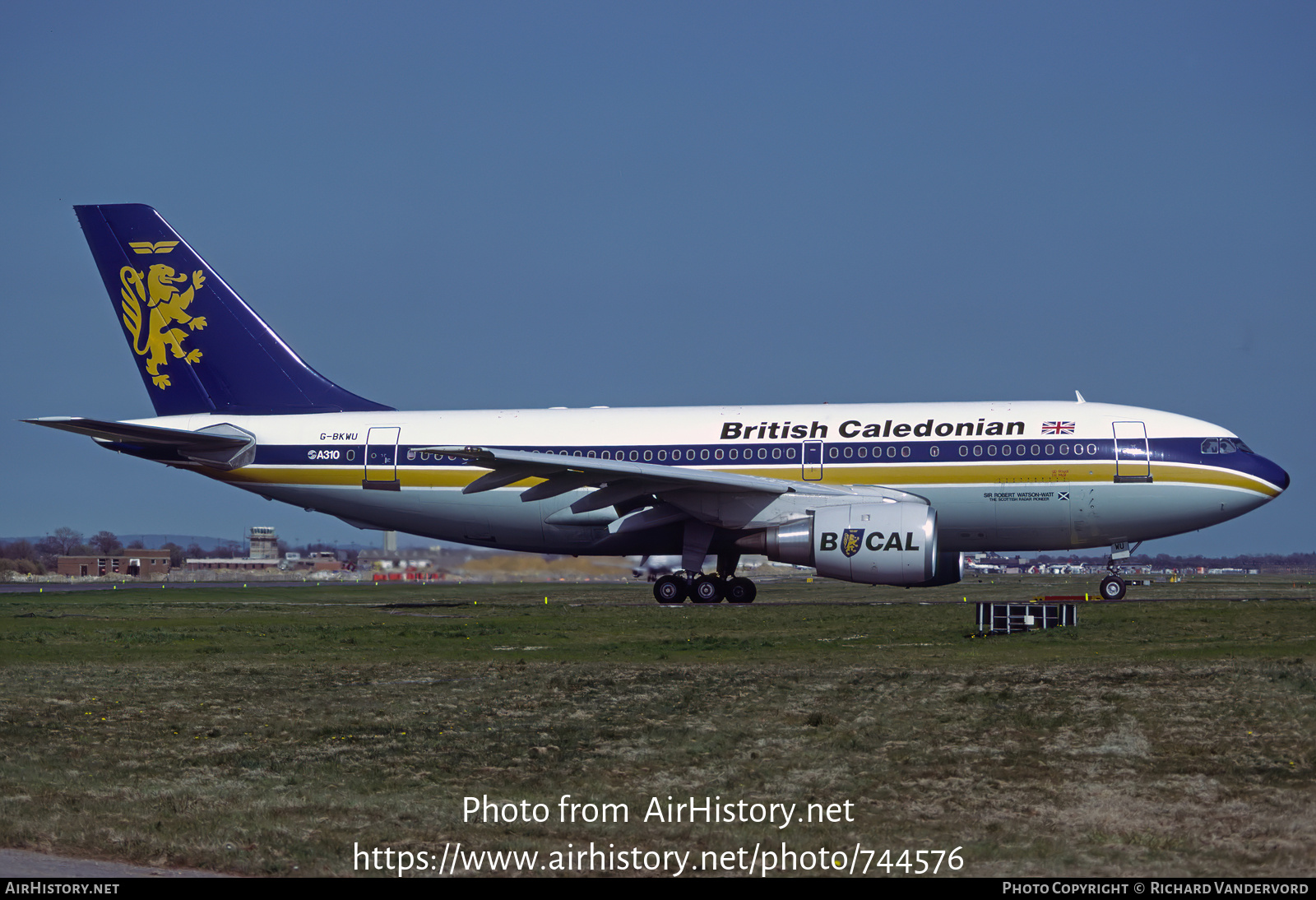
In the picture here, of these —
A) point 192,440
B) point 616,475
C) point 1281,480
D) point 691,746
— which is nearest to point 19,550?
point 192,440

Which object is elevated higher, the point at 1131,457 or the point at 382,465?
the point at 1131,457

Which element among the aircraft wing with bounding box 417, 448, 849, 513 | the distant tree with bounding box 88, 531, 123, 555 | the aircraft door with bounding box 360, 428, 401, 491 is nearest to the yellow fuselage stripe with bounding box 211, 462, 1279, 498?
the aircraft wing with bounding box 417, 448, 849, 513

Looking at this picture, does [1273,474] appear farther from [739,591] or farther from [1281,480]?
[739,591]

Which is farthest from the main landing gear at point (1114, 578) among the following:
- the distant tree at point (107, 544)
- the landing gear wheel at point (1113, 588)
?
the distant tree at point (107, 544)

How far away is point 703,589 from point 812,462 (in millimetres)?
3786

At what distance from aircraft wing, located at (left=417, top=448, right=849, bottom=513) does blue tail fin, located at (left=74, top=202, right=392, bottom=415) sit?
5649 mm

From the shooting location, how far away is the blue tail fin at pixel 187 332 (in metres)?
30.6

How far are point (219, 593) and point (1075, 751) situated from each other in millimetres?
34856

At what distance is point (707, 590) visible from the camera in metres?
28.4

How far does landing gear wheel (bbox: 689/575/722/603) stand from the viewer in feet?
92.9

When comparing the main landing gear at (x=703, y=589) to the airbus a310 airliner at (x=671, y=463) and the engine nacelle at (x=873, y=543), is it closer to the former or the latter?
the airbus a310 airliner at (x=671, y=463)

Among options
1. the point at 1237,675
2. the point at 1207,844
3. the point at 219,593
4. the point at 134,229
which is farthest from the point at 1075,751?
the point at 219,593

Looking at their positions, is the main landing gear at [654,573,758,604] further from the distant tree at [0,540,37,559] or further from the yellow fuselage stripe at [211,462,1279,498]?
the distant tree at [0,540,37,559]

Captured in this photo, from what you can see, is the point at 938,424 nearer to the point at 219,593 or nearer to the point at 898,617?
the point at 898,617
